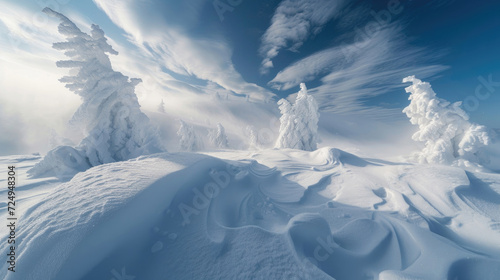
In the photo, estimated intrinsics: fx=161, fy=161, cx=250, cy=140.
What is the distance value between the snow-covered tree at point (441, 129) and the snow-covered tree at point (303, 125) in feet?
33.9

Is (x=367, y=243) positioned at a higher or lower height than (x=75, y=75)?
lower

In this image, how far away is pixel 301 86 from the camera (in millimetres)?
24953

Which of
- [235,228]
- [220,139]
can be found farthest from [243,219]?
[220,139]

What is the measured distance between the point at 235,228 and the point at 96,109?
1197cm

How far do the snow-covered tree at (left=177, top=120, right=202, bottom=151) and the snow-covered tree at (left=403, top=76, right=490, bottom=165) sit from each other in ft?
107

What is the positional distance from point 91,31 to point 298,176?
48.9 feet

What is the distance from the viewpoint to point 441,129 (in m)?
16.0

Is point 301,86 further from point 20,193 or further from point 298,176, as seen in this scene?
point 20,193

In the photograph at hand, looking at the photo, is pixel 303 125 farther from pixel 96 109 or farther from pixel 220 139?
pixel 96 109

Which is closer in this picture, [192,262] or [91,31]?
[192,262]

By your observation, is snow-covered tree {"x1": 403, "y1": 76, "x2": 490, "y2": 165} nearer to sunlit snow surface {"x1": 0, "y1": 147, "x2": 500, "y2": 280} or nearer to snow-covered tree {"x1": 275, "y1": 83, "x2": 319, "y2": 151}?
snow-covered tree {"x1": 275, "y1": 83, "x2": 319, "y2": 151}

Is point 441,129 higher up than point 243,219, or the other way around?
point 441,129

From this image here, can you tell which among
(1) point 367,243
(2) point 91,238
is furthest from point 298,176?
(2) point 91,238

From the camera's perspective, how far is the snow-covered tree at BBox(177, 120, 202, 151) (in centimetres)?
3244
